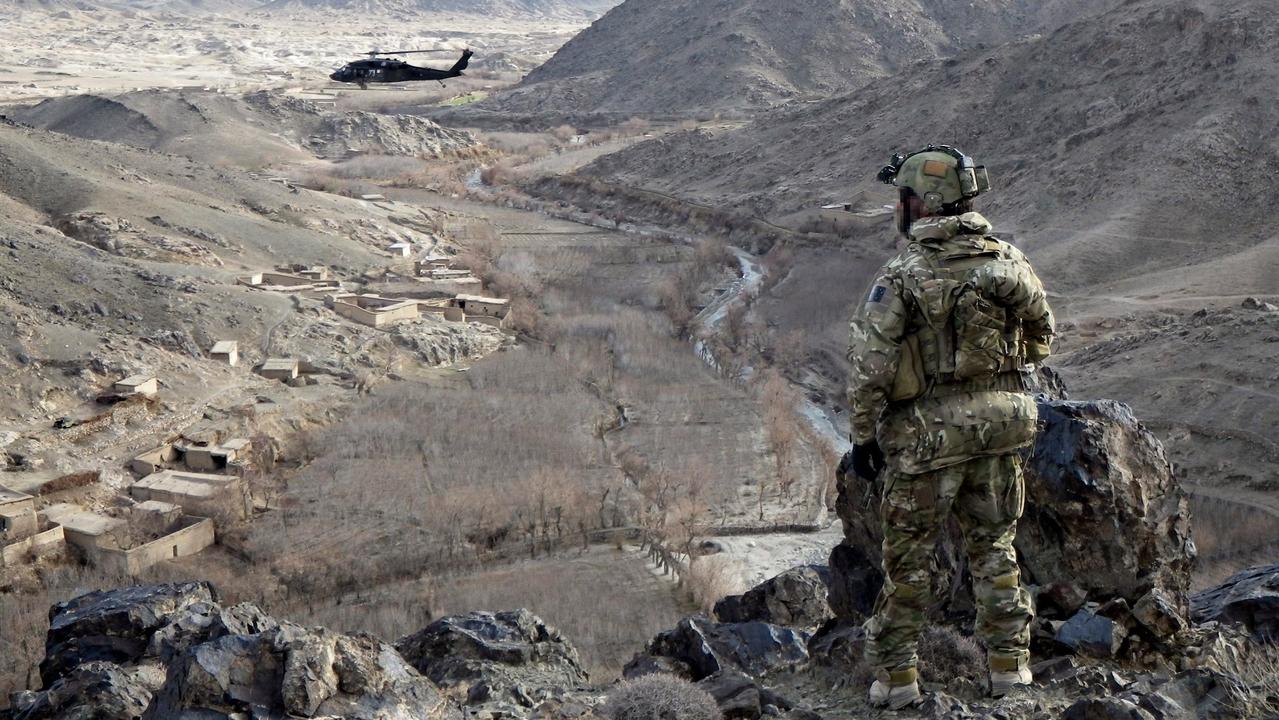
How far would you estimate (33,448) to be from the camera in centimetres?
1736

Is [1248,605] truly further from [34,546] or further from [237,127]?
[237,127]

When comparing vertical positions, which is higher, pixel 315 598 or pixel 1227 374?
pixel 1227 374

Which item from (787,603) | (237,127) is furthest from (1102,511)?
(237,127)

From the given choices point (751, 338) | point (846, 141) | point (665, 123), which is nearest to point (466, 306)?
point (751, 338)

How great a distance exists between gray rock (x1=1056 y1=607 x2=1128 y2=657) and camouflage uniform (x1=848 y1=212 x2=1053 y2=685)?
72 cm

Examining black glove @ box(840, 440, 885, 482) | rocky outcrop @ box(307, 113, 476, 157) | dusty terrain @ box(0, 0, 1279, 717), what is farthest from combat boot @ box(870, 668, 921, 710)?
rocky outcrop @ box(307, 113, 476, 157)

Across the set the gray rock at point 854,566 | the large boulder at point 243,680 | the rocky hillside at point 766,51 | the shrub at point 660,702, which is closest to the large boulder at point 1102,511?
the gray rock at point 854,566

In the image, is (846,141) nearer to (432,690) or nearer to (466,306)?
(466,306)

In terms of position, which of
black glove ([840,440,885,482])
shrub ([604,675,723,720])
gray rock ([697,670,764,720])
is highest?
black glove ([840,440,885,482])

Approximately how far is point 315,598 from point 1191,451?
1054 centimetres

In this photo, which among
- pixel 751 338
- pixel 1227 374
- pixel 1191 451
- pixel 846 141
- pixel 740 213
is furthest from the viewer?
pixel 846 141

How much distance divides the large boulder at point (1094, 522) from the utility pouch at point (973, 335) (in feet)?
4.68

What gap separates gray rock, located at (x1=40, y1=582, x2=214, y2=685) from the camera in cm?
696

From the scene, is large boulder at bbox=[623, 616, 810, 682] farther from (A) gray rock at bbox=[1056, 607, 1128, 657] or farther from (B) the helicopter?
(B) the helicopter
